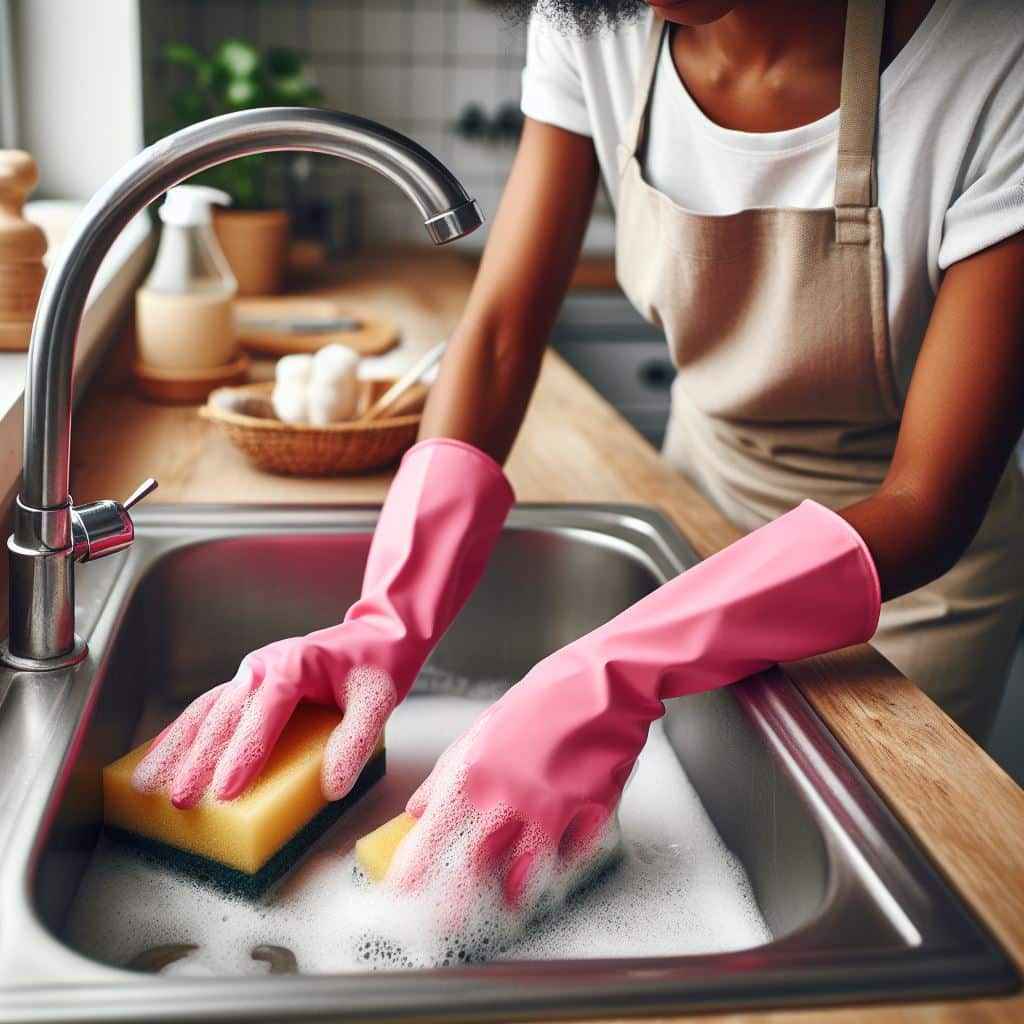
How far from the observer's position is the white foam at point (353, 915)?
2.37ft

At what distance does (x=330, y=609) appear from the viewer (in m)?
1.13

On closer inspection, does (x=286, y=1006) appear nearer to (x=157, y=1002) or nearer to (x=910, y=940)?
(x=157, y=1002)

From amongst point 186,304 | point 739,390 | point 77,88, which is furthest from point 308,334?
point 739,390

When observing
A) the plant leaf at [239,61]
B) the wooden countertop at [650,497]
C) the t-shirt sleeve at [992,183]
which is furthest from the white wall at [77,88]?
the t-shirt sleeve at [992,183]

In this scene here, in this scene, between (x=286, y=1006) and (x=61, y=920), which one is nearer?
(x=286, y=1006)

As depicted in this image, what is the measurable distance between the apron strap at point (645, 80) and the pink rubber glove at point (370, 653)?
373 millimetres

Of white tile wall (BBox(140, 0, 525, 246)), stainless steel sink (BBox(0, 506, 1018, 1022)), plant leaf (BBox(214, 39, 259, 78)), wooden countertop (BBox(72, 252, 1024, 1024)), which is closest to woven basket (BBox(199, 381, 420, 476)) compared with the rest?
wooden countertop (BBox(72, 252, 1024, 1024))

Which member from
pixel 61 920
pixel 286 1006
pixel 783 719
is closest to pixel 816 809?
pixel 783 719

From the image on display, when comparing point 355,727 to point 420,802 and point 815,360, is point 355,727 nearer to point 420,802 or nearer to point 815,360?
point 420,802

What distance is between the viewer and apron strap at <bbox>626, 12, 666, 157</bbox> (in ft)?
3.78

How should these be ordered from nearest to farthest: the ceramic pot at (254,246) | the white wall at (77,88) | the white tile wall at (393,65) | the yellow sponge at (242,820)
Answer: the yellow sponge at (242,820) → the white wall at (77,88) → the ceramic pot at (254,246) → the white tile wall at (393,65)

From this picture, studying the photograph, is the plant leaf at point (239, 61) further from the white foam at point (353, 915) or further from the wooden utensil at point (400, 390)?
the white foam at point (353, 915)

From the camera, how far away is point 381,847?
29.0 inches

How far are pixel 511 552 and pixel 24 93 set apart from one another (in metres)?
1.40
